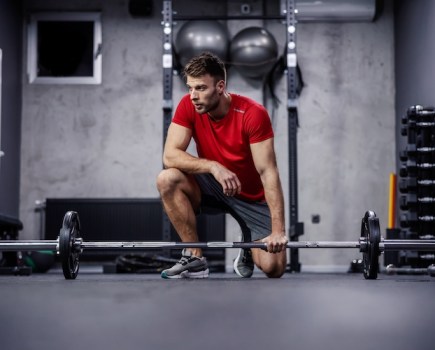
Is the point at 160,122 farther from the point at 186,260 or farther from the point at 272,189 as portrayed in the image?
the point at 272,189

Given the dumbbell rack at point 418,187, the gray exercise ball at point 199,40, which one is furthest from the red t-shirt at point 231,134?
the gray exercise ball at point 199,40

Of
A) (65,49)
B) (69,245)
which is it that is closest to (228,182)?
(69,245)

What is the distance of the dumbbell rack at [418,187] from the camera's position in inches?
176

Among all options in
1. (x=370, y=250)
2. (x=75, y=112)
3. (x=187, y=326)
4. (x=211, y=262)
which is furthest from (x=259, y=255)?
Answer: (x=75, y=112)

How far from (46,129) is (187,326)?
4824 mm

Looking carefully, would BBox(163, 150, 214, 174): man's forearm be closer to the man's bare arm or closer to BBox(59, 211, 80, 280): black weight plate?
the man's bare arm

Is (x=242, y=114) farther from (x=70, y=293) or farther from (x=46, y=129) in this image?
(x=46, y=129)

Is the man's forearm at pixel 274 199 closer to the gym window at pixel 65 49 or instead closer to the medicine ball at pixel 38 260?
the medicine ball at pixel 38 260

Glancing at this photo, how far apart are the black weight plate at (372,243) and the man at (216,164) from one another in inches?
14.4

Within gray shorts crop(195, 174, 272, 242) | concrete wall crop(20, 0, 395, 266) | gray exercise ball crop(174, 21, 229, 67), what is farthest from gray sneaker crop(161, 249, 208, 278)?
concrete wall crop(20, 0, 395, 266)

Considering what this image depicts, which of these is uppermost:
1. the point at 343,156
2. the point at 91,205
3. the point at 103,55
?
the point at 103,55

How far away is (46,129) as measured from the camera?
593 centimetres

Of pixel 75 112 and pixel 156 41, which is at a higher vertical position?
pixel 156 41

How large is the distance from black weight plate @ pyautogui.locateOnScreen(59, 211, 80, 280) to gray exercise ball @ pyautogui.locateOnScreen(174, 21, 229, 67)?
254 cm
